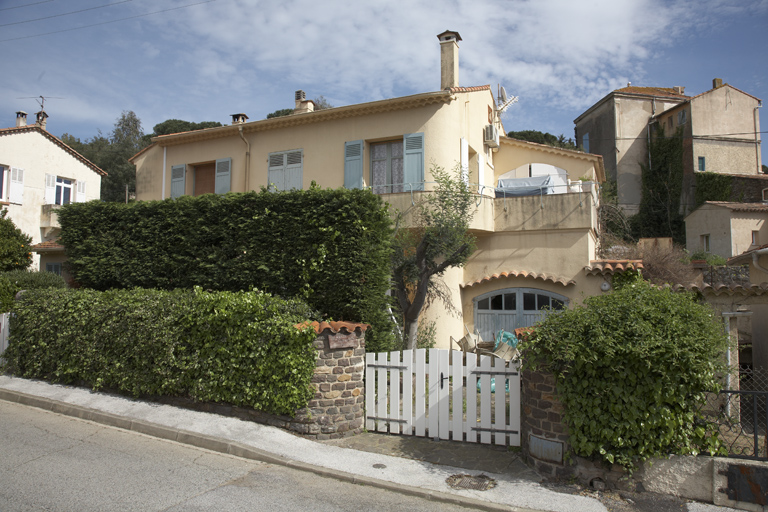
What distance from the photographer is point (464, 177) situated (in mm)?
13117

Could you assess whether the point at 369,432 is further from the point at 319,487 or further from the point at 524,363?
the point at 524,363

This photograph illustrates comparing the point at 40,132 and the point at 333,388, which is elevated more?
the point at 40,132

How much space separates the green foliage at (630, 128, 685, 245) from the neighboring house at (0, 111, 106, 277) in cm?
3119

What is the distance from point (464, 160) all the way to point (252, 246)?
6846 millimetres

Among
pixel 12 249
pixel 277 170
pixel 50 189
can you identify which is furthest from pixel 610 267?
pixel 50 189

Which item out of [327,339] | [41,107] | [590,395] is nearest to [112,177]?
[41,107]

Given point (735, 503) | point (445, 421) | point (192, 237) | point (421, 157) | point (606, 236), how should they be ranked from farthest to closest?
1. point (606, 236)
2. point (421, 157)
3. point (192, 237)
4. point (445, 421)
5. point (735, 503)

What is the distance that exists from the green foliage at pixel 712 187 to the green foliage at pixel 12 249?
32.4m

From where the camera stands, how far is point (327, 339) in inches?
283

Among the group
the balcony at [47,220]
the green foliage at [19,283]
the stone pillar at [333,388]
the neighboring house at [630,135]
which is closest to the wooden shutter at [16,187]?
the balcony at [47,220]

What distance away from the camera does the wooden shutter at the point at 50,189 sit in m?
23.0

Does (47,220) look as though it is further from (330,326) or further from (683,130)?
(683,130)

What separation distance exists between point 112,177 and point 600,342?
44200mm

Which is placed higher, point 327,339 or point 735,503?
point 327,339
